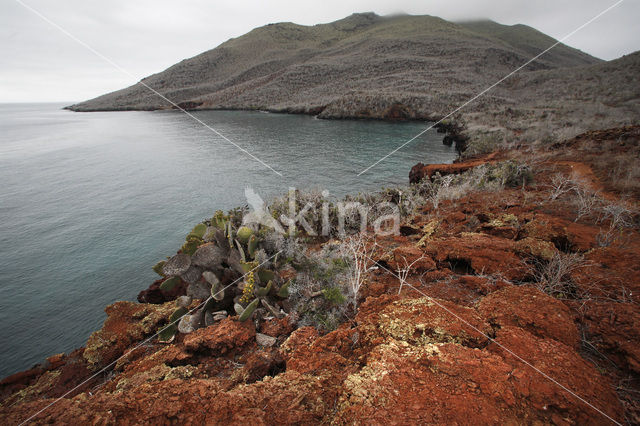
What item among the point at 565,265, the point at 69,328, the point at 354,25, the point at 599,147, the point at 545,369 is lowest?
the point at 69,328

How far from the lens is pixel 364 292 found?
12.1ft

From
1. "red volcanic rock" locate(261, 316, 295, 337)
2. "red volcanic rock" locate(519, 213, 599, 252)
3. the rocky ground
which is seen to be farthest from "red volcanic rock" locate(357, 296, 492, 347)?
"red volcanic rock" locate(519, 213, 599, 252)

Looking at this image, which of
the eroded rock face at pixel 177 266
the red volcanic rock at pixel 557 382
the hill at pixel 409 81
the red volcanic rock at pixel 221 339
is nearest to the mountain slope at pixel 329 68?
the hill at pixel 409 81

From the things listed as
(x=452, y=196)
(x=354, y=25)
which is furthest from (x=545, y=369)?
(x=354, y=25)

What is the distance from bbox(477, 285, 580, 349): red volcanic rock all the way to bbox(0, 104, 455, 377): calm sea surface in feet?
20.1

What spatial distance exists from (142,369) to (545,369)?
12.2 ft

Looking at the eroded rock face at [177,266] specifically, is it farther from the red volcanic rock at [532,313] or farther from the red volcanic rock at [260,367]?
the red volcanic rock at [532,313]

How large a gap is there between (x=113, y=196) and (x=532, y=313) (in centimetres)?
1262

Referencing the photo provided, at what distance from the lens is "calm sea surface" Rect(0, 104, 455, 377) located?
4.94 meters

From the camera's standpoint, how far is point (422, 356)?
6.79ft

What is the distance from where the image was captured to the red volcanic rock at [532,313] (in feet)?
7.61

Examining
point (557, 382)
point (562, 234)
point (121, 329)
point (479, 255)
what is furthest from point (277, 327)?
point (562, 234)

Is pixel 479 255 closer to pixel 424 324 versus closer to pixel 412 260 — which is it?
pixel 412 260

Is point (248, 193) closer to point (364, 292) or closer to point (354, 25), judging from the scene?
point (364, 292)
